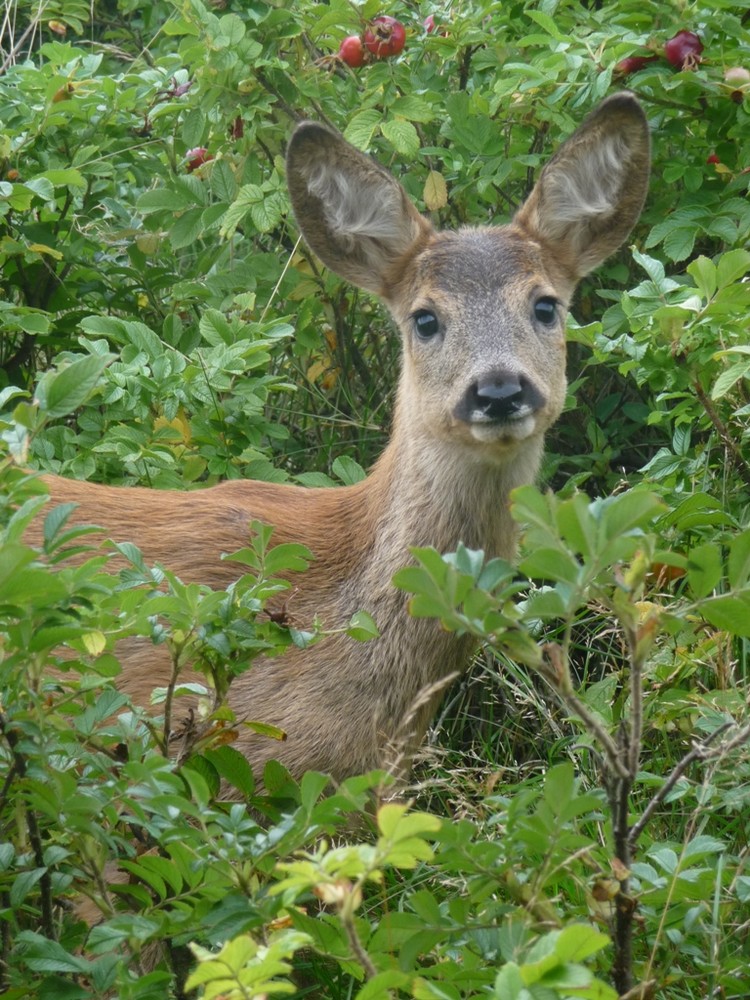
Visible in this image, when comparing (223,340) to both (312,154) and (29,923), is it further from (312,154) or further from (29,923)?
(29,923)

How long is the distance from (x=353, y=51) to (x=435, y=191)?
27.4 inches

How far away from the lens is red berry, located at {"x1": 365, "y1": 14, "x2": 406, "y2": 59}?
5184 mm

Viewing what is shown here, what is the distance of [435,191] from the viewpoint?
5.71 meters

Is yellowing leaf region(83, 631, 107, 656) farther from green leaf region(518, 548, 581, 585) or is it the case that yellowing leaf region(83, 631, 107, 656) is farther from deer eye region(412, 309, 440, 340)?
deer eye region(412, 309, 440, 340)

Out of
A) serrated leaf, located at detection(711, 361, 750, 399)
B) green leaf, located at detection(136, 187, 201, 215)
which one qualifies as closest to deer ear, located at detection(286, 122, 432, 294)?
green leaf, located at detection(136, 187, 201, 215)

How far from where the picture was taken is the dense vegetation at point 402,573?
8.23ft

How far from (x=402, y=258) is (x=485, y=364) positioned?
83cm

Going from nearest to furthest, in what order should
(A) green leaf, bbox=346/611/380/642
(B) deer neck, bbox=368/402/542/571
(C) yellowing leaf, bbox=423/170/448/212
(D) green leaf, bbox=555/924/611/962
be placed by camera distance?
(D) green leaf, bbox=555/924/611/962 < (A) green leaf, bbox=346/611/380/642 < (B) deer neck, bbox=368/402/542/571 < (C) yellowing leaf, bbox=423/170/448/212

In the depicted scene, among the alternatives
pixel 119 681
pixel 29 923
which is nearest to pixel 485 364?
pixel 119 681

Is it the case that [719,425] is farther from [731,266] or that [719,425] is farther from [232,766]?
[232,766]

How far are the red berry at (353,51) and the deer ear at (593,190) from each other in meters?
0.86

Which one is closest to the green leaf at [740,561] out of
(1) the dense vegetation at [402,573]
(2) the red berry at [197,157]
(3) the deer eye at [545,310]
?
(1) the dense vegetation at [402,573]

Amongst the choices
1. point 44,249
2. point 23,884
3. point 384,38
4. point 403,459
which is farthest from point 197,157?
point 23,884

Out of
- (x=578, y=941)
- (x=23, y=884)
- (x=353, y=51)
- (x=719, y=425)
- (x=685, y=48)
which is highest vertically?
(x=685, y=48)
